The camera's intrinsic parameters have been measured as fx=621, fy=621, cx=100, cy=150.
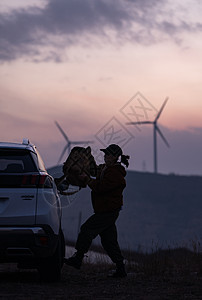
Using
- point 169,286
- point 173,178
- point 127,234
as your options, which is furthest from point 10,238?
point 173,178

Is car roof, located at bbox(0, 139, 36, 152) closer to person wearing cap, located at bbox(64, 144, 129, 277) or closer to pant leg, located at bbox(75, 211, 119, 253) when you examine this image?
person wearing cap, located at bbox(64, 144, 129, 277)

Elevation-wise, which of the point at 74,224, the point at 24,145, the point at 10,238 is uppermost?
the point at 74,224

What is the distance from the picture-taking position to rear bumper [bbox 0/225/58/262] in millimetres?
6965

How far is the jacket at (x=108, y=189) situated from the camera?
8.38 m

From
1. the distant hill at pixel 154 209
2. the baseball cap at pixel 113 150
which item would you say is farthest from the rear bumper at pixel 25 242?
the distant hill at pixel 154 209

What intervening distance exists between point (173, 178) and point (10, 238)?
607ft

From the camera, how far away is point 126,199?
177750 millimetres

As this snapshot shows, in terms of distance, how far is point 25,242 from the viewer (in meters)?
7.02

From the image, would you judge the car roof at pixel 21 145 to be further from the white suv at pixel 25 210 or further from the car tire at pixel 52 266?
the car tire at pixel 52 266

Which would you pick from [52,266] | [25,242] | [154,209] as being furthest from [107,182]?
[154,209]

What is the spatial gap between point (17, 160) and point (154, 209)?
164m

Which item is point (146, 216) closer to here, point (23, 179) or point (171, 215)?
point (171, 215)

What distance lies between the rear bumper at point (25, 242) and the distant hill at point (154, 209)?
5277 inches

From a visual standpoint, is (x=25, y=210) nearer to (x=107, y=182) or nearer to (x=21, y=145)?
(x=21, y=145)
